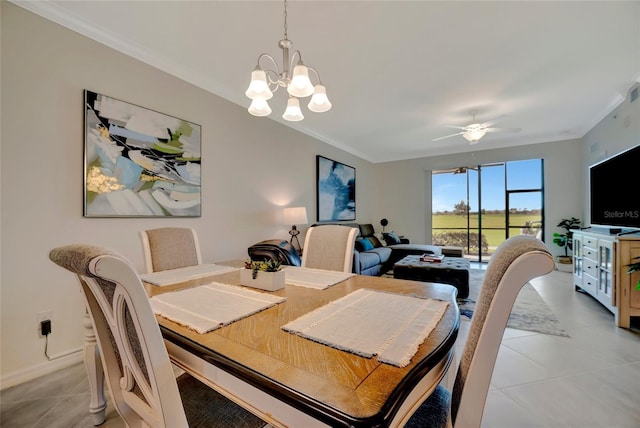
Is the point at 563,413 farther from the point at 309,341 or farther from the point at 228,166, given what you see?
the point at 228,166

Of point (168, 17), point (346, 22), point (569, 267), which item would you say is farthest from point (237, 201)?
point (569, 267)

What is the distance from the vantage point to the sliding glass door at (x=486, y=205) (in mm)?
5352

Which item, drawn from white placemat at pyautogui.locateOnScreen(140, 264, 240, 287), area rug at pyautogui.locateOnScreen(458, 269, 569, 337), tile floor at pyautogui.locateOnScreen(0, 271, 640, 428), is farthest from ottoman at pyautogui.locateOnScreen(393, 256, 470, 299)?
white placemat at pyautogui.locateOnScreen(140, 264, 240, 287)

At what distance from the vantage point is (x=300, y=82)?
4.78ft

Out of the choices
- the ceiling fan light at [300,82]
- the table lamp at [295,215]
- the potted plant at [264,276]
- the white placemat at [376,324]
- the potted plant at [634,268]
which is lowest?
the potted plant at [634,268]

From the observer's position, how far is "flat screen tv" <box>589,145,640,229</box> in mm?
2488

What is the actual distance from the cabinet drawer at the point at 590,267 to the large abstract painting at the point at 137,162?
4.33 m

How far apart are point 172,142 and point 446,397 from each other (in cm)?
276

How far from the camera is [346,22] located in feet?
6.42

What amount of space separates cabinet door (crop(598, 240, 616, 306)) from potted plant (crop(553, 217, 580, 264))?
2465mm

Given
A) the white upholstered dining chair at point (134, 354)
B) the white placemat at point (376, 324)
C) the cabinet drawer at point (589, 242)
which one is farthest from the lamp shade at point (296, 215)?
the cabinet drawer at point (589, 242)

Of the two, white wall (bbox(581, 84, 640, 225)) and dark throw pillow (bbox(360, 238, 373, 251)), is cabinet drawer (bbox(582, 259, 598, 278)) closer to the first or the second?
white wall (bbox(581, 84, 640, 225))

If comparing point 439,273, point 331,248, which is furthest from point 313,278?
point 439,273

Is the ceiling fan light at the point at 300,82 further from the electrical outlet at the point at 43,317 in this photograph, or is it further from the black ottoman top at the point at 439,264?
the black ottoman top at the point at 439,264
